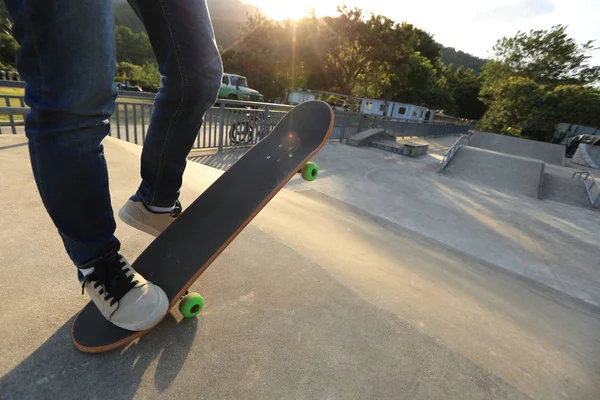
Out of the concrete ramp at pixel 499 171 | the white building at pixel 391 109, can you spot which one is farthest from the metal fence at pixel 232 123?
the white building at pixel 391 109

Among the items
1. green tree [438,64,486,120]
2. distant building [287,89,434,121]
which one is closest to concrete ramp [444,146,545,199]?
distant building [287,89,434,121]

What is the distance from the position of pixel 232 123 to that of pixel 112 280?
19.0ft

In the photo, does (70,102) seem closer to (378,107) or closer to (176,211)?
(176,211)

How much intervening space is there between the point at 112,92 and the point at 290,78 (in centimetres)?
3955

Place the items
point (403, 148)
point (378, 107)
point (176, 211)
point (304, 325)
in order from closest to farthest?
point (304, 325), point (176, 211), point (403, 148), point (378, 107)

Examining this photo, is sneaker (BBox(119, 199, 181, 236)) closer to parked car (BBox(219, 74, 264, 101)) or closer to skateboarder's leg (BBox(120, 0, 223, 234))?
skateboarder's leg (BBox(120, 0, 223, 234))

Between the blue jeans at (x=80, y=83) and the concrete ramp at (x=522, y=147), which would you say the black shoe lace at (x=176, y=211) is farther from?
the concrete ramp at (x=522, y=147)

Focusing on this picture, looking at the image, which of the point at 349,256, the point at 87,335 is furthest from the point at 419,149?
the point at 87,335

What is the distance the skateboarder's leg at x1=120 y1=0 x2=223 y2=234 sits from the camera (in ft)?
3.16

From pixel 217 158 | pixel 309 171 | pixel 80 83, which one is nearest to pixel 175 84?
pixel 80 83

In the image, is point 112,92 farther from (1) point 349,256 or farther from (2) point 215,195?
(1) point 349,256

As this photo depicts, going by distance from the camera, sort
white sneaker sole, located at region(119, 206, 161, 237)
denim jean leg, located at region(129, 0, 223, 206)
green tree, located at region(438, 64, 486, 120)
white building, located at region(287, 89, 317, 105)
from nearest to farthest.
A: denim jean leg, located at region(129, 0, 223, 206) < white sneaker sole, located at region(119, 206, 161, 237) < white building, located at region(287, 89, 317, 105) < green tree, located at region(438, 64, 486, 120)

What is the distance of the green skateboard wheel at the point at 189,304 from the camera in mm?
1016

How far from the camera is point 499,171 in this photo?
828 cm
